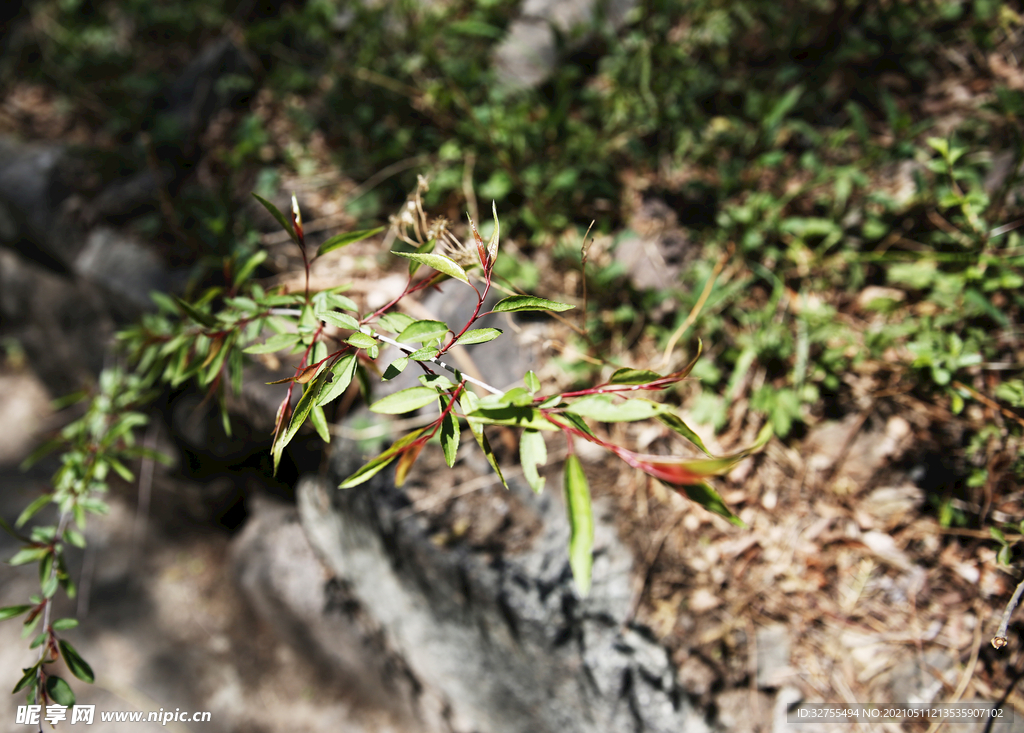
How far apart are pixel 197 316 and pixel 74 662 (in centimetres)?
81

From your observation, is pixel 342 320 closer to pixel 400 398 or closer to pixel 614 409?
pixel 400 398

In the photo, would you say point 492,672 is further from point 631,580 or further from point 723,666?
point 723,666

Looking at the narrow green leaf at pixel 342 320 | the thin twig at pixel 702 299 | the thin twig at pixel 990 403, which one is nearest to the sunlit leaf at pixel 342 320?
the narrow green leaf at pixel 342 320

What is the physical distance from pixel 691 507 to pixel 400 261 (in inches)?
63.1

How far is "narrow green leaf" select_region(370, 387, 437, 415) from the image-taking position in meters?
0.81

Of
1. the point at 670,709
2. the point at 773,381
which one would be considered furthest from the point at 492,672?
the point at 773,381

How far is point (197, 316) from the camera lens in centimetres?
110

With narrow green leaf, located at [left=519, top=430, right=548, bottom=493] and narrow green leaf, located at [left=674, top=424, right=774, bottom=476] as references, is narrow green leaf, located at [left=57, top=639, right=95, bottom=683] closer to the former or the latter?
narrow green leaf, located at [left=519, top=430, right=548, bottom=493]

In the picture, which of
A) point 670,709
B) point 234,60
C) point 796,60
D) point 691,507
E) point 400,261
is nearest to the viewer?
point 670,709

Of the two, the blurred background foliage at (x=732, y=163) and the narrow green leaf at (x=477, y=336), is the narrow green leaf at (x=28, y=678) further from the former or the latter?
the blurred background foliage at (x=732, y=163)

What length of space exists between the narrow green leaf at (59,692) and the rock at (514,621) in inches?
38.8

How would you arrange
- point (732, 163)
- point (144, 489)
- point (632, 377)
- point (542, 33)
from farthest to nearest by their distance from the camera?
point (144, 489) → point (542, 33) → point (732, 163) → point (632, 377)

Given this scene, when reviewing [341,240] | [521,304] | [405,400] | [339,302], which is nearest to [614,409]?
[521,304]

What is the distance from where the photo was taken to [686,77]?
2.43 meters
